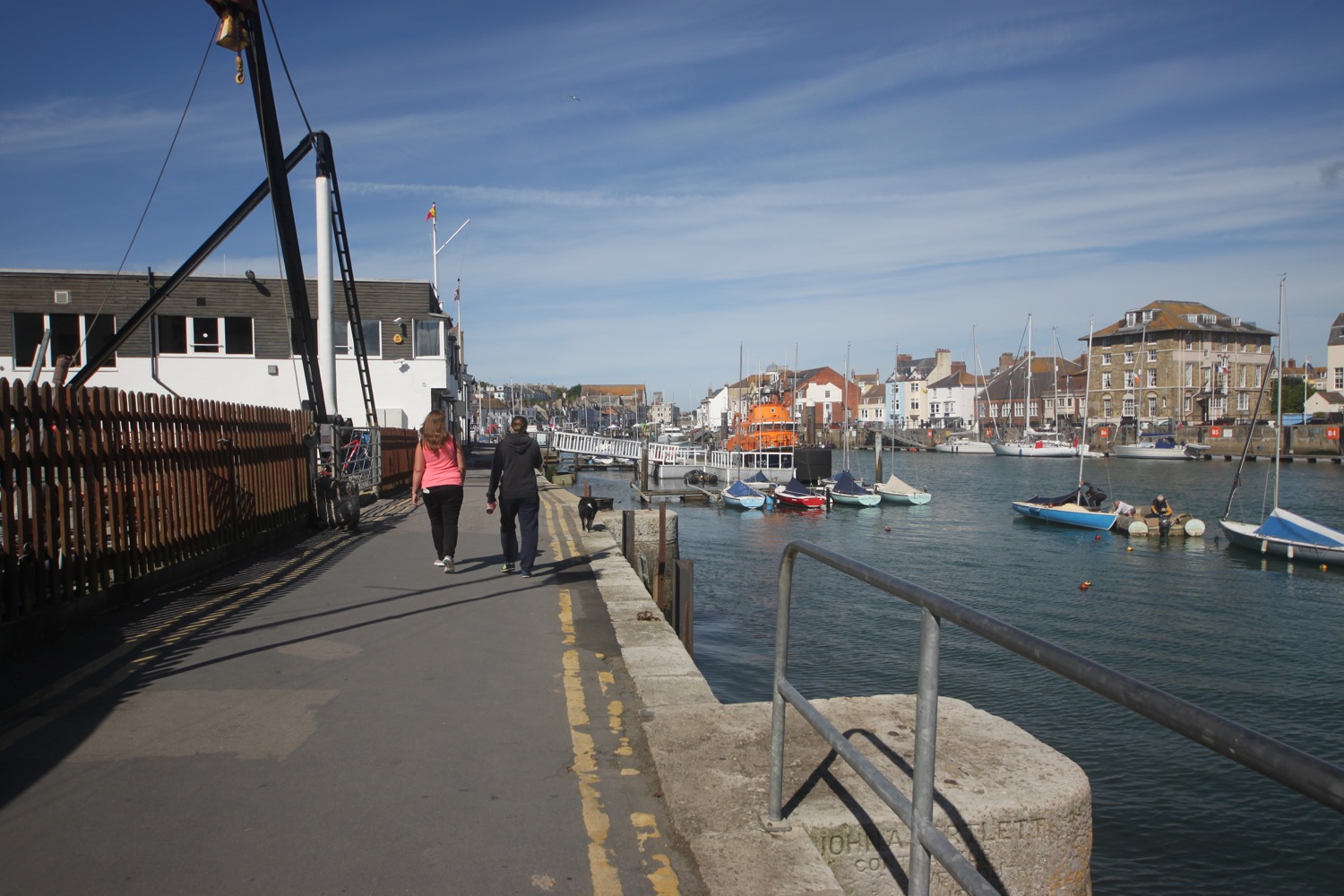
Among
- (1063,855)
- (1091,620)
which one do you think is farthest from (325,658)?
(1091,620)

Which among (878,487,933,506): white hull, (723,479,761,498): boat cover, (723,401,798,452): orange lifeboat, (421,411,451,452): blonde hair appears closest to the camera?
(421,411,451,452): blonde hair

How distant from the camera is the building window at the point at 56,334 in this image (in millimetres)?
31438

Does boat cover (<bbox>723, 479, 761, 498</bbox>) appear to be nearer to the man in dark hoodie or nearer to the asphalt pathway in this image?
the man in dark hoodie

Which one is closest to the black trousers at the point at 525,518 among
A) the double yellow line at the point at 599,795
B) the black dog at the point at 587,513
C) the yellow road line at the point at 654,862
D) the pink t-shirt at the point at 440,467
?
the pink t-shirt at the point at 440,467

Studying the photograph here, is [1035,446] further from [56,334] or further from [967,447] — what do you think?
[56,334]

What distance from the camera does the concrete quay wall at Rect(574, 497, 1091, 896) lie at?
3.66 m

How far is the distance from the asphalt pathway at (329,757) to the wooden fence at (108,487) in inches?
19.2

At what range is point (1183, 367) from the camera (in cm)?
9600

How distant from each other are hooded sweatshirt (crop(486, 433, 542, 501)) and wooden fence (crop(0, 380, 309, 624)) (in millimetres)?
3107

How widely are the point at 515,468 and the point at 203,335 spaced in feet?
86.1

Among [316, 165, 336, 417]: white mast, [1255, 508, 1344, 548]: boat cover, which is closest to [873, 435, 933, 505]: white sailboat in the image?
[1255, 508, 1344, 548]: boat cover

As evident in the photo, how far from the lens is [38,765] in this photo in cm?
454

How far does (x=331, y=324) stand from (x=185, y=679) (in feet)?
A: 39.6

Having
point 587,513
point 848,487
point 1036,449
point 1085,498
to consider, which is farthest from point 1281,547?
point 1036,449
